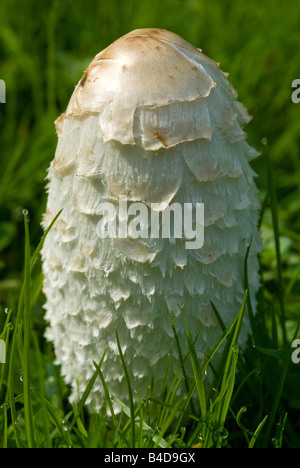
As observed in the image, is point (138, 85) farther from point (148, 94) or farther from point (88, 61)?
point (88, 61)

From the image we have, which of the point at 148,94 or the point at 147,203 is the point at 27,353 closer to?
the point at 147,203

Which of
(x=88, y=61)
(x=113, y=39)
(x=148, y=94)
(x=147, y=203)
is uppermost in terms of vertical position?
(x=113, y=39)

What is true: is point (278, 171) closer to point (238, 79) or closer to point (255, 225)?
point (238, 79)

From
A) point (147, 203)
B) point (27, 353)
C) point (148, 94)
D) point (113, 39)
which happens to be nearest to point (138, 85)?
point (148, 94)

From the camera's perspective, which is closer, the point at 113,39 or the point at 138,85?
the point at 138,85

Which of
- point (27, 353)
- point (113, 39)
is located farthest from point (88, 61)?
point (27, 353)

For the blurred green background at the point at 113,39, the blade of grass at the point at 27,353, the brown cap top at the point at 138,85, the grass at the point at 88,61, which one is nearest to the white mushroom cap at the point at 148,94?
the brown cap top at the point at 138,85

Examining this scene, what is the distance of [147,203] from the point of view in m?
1.27

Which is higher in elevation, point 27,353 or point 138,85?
point 138,85

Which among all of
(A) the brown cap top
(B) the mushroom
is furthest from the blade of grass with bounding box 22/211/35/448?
(A) the brown cap top

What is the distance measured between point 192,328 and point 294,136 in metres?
1.48

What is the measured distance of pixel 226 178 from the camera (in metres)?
1.35

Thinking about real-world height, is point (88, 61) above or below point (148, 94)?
above

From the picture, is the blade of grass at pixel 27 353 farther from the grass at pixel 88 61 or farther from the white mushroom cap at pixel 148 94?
the grass at pixel 88 61
